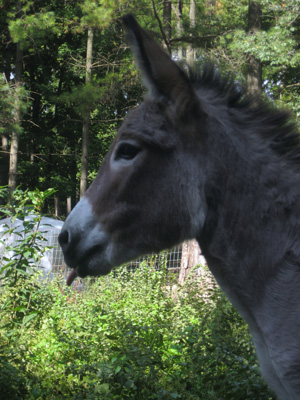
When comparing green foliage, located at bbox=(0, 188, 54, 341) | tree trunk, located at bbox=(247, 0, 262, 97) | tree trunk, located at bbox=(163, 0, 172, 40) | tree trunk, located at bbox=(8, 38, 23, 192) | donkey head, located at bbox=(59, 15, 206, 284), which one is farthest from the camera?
tree trunk, located at bbox=(8, 38, 23, 192)

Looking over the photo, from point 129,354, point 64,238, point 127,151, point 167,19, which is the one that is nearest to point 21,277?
point 129,354

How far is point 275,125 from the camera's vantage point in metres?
2.27

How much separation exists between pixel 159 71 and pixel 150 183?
1.67 ft

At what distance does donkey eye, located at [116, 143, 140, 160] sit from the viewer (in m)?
2.18

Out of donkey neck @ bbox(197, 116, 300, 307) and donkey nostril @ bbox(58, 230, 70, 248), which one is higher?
donkey neck @ bbox(197, 116, 300, 307)

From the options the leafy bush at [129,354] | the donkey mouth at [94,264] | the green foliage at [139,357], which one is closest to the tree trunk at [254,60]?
the leafy bush at [129,354]

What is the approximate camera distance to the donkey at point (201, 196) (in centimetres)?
200

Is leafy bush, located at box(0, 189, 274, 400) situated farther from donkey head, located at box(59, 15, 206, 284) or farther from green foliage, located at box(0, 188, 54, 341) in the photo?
donkey head, located at box(59, 15, 206, 284)

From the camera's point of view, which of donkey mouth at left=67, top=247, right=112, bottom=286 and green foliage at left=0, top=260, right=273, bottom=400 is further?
green foliage at left=0, top=260, right=273, bottom=400

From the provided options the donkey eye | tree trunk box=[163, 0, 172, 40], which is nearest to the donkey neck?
the donkey eye

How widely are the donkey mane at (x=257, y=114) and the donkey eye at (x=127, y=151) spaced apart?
53cm

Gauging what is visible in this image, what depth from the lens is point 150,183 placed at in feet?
6.98

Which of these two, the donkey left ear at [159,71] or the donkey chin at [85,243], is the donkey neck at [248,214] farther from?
the donkey chin at [85,243]

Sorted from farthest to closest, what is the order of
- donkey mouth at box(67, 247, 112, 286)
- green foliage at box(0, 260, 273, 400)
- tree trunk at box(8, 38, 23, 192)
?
tree trunk at box(8, 38, 23, 192) < green foliage at box(0, 260, 273, 400) < donkey mouth at box(67, 247, 112, 286)
